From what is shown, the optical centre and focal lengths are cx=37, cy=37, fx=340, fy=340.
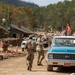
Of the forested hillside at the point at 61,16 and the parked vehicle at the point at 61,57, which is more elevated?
the forested hillside at the point at 61,16

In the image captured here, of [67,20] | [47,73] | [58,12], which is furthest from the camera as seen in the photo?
[58,12]

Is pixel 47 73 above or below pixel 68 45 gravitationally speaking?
below

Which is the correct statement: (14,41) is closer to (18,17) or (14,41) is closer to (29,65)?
(29,65)

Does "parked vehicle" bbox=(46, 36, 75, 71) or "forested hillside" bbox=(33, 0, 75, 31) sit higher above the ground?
"forested hillside" bbox=(33, 0, 75, 31)

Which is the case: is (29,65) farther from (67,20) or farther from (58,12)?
(58,12)

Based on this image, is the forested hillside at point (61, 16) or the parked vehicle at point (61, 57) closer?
the parked vehicle at point (61, 57)

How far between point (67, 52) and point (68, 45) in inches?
48.2

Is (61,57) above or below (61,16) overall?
below

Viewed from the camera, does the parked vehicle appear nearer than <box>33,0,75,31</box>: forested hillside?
Yes

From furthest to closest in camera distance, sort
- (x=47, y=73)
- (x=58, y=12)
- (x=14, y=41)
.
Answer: (x=58, y=12) → (x=14, y=41) → (x=47, y=73)

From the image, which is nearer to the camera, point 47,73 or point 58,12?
point 47,73

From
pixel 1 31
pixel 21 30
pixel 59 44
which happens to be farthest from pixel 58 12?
pixel 59 44

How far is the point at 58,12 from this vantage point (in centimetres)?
18275

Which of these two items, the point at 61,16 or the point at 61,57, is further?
the point at 61,16
